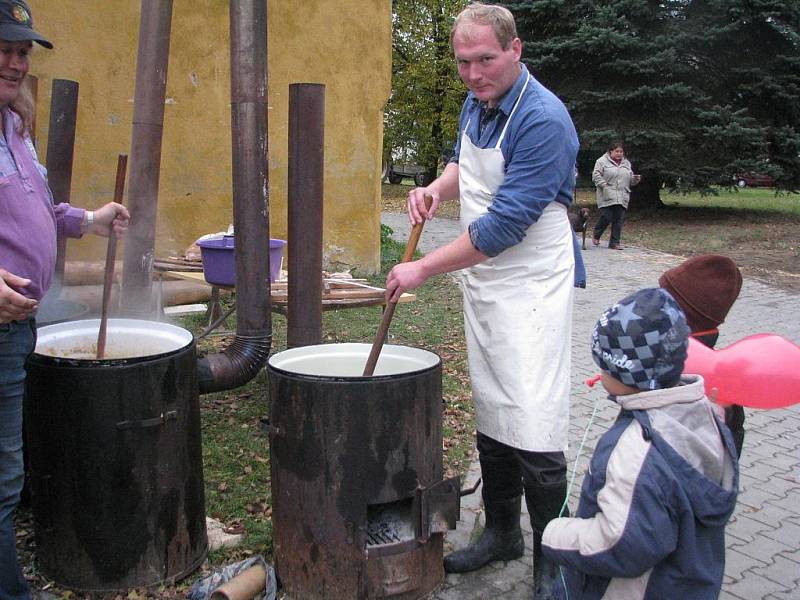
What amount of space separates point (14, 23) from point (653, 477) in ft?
7.18

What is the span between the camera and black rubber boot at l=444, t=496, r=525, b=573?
3197 mm

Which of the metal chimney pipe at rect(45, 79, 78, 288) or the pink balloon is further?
the metal chimney pipe at rect(45, 79, 78, 288)

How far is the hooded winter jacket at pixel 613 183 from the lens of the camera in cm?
1314

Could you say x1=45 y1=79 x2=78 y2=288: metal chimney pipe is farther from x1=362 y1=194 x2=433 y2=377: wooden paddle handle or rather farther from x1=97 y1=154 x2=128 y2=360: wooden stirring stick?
x1=362 y1=194 x2=433 y2=377: wooden paddle handle

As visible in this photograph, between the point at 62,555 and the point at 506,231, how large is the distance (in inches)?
77.5

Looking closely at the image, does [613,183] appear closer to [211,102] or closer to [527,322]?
[211,102]

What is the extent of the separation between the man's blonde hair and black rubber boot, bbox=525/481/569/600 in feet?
5.15

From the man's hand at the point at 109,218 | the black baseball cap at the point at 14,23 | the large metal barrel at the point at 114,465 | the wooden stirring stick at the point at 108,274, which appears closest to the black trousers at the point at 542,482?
the large metal barrel at the point at 114,465

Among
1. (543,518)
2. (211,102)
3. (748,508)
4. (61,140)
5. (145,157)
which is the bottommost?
(748,508)

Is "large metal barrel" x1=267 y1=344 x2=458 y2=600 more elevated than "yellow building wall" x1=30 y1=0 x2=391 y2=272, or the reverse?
"yellow building wall" x1=30 y1=0 x2=391 y2=272

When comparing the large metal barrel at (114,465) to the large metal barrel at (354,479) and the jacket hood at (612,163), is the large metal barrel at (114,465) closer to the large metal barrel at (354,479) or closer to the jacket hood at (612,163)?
the large metal barrel at (354,479)

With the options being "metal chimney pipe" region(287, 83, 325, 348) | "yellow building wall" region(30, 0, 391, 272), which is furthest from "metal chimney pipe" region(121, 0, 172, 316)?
"yellow building wall" region(30, 0, 391, 272)

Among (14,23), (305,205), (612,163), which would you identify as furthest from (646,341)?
(612,163)

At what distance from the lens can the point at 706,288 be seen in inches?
104
